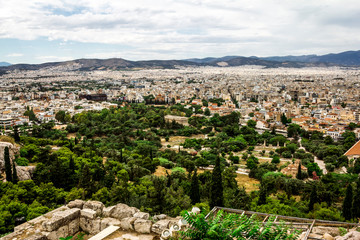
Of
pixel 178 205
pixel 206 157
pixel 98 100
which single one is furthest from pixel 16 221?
pixel 98 100

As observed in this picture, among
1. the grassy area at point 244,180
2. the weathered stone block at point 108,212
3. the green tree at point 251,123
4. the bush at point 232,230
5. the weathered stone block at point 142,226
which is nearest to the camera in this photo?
the bush at point 232,230

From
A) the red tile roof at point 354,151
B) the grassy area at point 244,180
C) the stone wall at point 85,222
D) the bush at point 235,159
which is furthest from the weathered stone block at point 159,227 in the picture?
the red tile roof at point 354,151

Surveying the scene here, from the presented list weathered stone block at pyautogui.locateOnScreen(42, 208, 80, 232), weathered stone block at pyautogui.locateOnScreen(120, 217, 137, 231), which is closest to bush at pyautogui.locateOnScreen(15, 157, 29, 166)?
weathered stone block at pyautogui.locateOnScreen(42, 208, 80, 232)

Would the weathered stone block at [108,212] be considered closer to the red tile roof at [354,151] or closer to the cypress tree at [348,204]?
the cypress tree at [348,204]

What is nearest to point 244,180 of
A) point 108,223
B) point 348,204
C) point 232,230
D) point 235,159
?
point 235,159

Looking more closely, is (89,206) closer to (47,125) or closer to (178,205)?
(178,205)

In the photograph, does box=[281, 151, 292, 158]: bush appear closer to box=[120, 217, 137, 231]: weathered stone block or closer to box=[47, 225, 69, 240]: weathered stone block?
box=[120, 217, 137, 231]: weathered stone block
